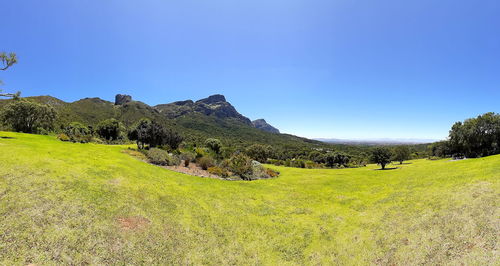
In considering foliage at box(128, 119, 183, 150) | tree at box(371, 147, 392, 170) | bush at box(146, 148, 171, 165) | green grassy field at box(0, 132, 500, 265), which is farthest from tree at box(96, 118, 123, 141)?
tree at box(371, 147, 392, 170)

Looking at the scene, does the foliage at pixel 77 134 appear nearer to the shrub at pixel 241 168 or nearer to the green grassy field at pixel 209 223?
the green grassy field at pixel 209 223

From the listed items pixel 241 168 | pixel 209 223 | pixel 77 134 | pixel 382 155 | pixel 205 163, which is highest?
pixel 77 134

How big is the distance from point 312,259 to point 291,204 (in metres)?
5.57

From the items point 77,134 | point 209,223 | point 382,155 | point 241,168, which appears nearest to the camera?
point 209,223

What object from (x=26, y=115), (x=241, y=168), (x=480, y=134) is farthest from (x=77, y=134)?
(x=480, y=134)

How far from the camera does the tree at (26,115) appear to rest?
44.4 m

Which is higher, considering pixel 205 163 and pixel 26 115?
pixel 26 115

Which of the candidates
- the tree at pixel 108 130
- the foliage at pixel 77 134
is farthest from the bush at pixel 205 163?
the tree at pixel 108 130

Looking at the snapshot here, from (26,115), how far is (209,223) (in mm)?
63803

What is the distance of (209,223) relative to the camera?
8812 millimetres

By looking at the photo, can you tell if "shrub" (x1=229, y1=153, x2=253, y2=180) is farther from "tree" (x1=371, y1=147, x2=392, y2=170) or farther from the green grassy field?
"tree" (x1=371, y1=147, x2=392, y2=170)

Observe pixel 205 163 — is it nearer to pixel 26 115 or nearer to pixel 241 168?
pixel 241 168

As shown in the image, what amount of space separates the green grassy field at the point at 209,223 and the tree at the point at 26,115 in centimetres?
5086

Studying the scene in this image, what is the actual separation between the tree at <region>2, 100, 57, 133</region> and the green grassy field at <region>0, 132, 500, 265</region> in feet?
167
